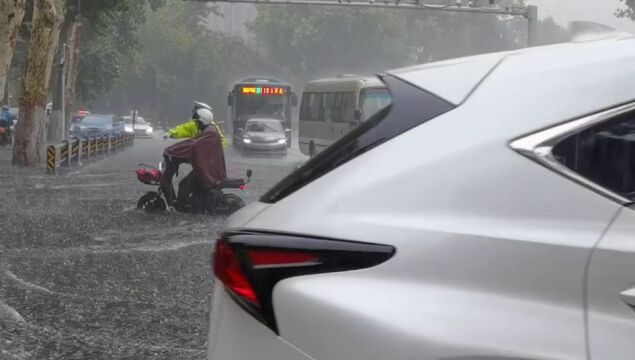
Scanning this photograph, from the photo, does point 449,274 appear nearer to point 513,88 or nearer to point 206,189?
point 513,88

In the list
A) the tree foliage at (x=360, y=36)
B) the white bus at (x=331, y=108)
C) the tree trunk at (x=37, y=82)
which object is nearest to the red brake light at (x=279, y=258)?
the tree trunk at (x=37, y=82)

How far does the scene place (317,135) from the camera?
32312 mm

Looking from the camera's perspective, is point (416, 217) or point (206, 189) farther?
point (206, 189)

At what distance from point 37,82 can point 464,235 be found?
2497cm

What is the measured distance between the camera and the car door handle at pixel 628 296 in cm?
227

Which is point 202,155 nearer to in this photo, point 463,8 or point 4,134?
point 463,8

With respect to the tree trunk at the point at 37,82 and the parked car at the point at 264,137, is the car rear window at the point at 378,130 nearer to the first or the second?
the tree trunk at the point at 37,82

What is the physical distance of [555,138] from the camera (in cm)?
247

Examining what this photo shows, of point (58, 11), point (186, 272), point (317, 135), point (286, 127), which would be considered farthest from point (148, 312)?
point (286, 127)

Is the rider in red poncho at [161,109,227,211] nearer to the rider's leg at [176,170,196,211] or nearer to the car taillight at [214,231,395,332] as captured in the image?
the rider's leg at [176,170,196,211]

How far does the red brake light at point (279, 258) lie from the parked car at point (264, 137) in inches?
1385

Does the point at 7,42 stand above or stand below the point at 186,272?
above

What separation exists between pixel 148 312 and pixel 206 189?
21.5ft

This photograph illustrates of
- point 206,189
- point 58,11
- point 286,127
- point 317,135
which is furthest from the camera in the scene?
point 286,127
